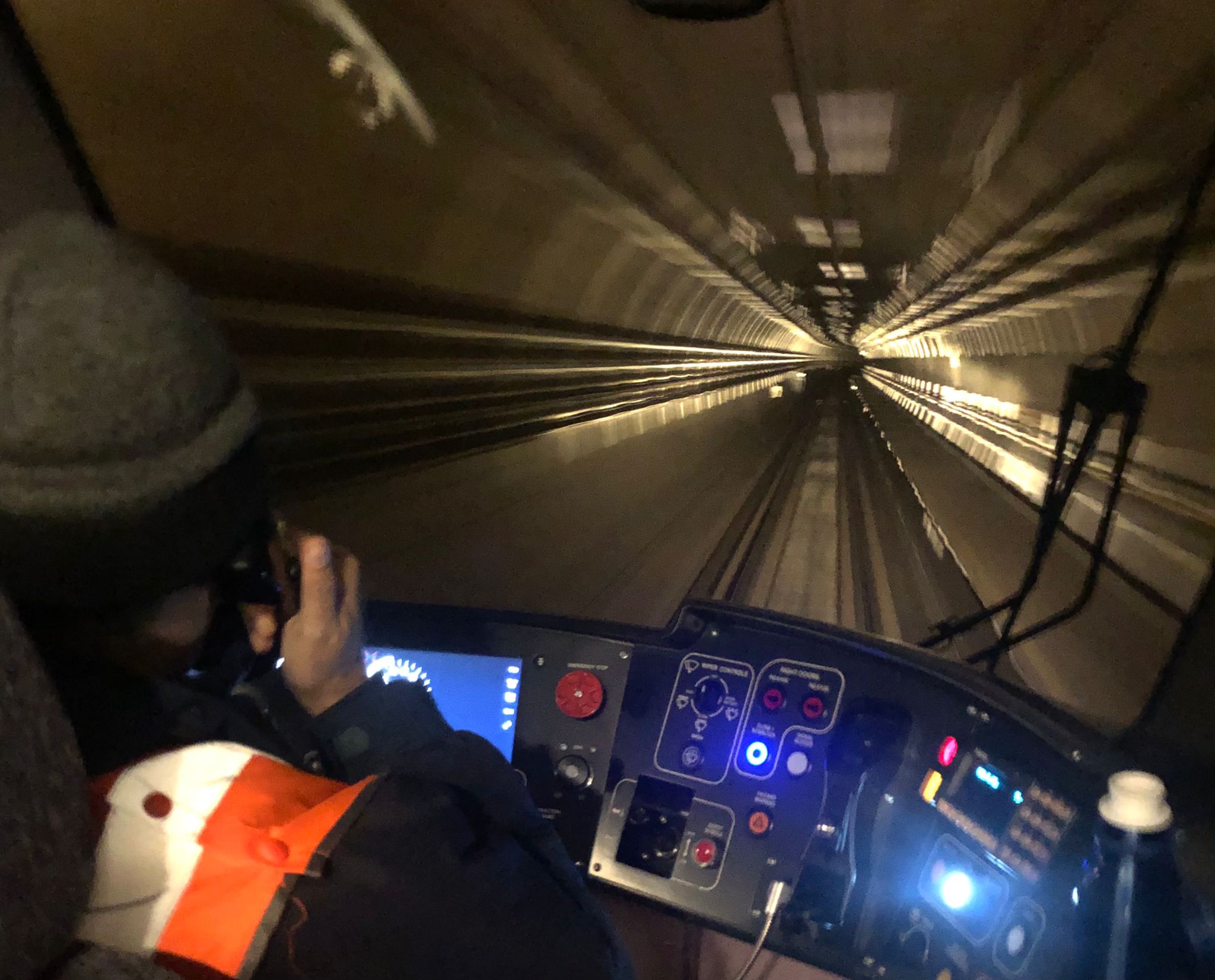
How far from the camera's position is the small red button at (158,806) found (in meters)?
0.66

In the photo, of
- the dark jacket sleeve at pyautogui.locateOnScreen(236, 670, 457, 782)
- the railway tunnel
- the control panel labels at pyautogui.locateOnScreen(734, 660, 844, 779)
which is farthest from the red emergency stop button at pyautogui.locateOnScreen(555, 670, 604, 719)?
the railway tunnel

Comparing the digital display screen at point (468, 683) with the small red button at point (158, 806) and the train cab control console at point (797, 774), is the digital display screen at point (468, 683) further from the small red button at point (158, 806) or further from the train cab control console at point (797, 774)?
the small red button at point (158, 806)

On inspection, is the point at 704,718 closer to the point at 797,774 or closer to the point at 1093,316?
the point at 797,774

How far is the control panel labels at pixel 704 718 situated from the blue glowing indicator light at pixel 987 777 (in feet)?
1.12

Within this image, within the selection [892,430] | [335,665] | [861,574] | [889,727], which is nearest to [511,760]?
[335,665]

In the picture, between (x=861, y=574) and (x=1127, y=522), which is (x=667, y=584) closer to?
(x=861, y=574)

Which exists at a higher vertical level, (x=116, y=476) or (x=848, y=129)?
(x=848, y=129)

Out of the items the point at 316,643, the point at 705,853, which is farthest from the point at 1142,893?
the point at 316,643

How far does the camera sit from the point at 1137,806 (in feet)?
2.48

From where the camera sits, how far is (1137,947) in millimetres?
754

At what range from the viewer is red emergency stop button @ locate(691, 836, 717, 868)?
1.23 metres

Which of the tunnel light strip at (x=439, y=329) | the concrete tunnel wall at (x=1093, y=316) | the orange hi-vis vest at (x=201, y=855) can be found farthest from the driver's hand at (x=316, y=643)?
the concrete tunnel wall at (x=1093, y=316)

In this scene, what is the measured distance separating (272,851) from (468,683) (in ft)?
2.47

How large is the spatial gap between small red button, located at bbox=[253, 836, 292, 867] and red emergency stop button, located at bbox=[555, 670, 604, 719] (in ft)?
2.37
